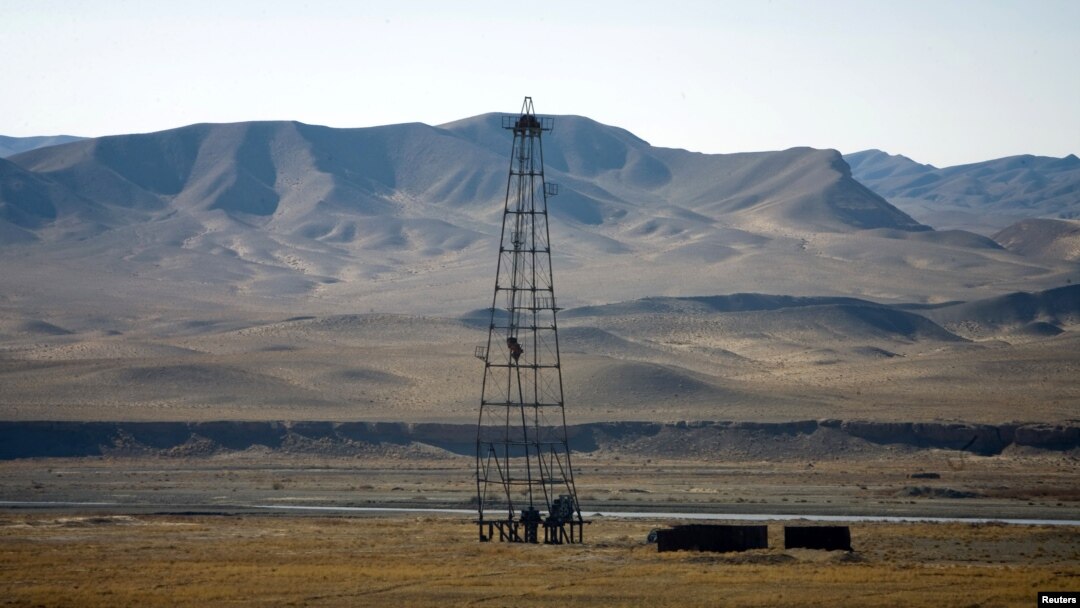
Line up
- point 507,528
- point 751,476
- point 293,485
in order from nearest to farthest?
point 507,528
point 293,485
point 751,476

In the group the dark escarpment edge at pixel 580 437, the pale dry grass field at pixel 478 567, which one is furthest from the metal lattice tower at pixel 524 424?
the dark escarpment edge at pixel 580 437

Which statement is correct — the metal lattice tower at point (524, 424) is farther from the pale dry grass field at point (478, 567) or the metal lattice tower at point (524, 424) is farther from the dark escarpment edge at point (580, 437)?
the dark escarpment edge at point (580, 437)

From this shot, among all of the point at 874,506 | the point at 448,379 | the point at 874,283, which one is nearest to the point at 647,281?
the point at 874,283

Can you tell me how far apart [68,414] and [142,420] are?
15.0 ft

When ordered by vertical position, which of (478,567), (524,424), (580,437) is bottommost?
(580,437)

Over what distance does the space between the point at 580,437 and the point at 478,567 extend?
43.9 metres

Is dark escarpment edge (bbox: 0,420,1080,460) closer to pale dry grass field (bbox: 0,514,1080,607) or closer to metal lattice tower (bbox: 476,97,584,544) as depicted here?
metal lattice tower (bbox: 476,97,584,544)

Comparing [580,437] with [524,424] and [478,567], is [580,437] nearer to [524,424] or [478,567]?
[524,424]

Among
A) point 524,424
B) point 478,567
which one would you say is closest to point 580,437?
point 524,424

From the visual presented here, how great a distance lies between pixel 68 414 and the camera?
3278 inches

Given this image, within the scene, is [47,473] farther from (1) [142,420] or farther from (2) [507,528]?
(2) [507,528]

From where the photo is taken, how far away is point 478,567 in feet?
124

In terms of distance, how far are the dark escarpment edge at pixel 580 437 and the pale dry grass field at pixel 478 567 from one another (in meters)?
30.3

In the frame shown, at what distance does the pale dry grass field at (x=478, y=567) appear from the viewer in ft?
106
